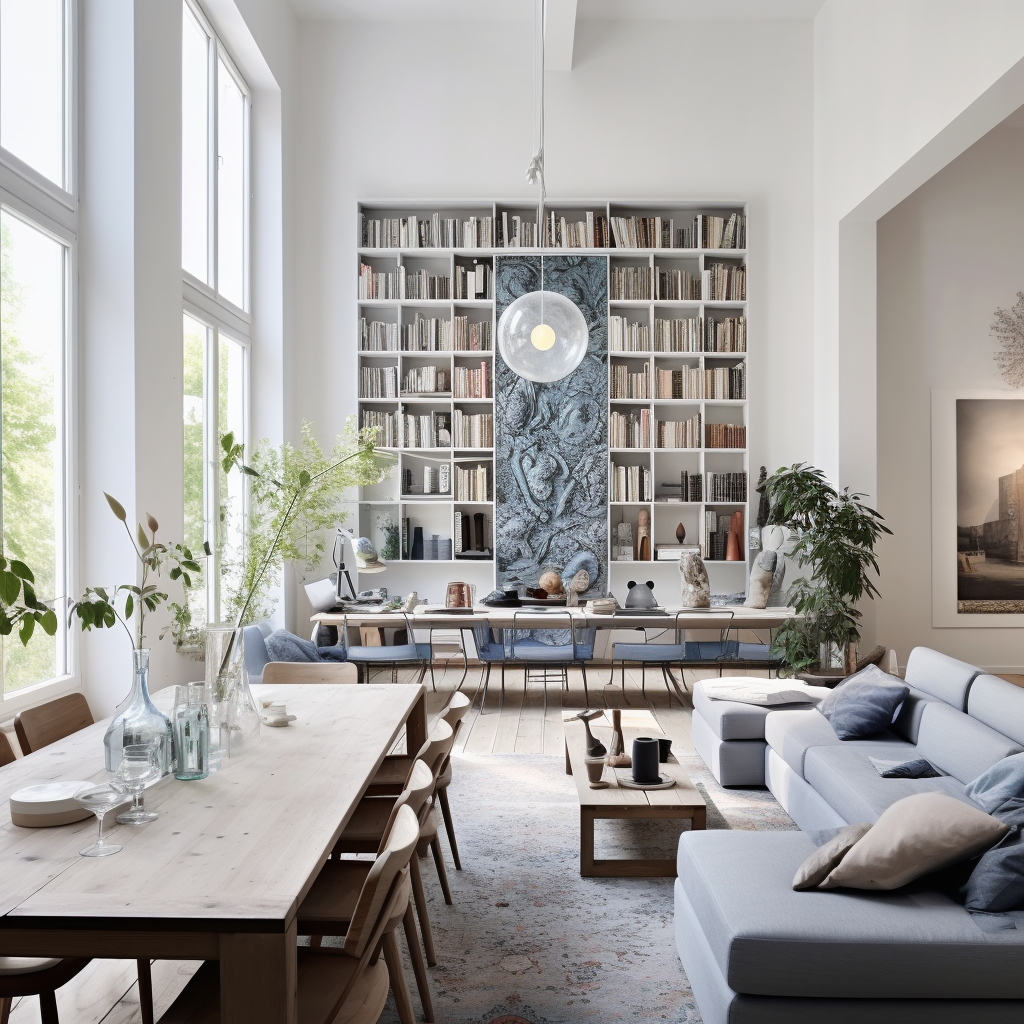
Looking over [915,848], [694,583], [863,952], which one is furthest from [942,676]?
[694,583]

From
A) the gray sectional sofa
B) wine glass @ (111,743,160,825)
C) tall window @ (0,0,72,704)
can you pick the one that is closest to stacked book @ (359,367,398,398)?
tall window @ (0,0,72,704)

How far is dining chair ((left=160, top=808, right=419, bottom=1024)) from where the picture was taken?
1.87 m

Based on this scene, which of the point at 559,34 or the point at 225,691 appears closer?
the point at 225,691

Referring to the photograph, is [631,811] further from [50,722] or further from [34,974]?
[34,974]

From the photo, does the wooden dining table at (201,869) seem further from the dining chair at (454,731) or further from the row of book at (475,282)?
the row of book at (475,282)

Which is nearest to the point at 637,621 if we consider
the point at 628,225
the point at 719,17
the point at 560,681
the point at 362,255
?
the point at 560,681

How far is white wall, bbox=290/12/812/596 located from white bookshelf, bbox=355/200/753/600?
0.61ft

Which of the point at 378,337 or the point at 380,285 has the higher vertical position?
the point at 380,285

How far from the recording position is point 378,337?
8273 mm

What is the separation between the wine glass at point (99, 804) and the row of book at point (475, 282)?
6.67 m

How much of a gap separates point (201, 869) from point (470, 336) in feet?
22.2

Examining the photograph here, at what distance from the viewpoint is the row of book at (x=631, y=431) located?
8.23m

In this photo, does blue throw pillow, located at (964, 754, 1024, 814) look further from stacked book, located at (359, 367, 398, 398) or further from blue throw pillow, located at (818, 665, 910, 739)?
stacked book, located at (359, 367, 398, 398)

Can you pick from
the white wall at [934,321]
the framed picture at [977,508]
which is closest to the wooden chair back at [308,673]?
the white wall at [934,321]
